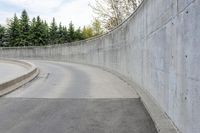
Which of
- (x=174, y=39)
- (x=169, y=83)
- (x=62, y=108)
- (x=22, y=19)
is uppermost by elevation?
(x=22, y=19)

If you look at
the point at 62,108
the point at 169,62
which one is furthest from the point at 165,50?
the point at 62,108

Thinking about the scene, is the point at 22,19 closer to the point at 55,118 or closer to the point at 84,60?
the point at 84,60

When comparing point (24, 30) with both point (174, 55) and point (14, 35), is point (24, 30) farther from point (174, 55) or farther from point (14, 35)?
point (174, 55)

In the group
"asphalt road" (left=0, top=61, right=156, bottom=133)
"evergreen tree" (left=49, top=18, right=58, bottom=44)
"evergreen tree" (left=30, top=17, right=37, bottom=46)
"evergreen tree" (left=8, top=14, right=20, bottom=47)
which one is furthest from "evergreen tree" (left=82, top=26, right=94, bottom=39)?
"asphalt road" (left=0, top=61, right=156, bottom=133)

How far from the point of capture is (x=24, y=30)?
70.0 meters

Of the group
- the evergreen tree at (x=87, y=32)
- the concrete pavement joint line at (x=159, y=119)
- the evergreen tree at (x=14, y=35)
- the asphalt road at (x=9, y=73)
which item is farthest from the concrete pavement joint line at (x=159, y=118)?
the evergreen tree at (x=87, y=32)

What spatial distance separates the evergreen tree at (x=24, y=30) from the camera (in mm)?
68938

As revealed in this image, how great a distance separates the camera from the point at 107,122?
7250 millimetres

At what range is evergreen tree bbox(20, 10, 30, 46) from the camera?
226 ft

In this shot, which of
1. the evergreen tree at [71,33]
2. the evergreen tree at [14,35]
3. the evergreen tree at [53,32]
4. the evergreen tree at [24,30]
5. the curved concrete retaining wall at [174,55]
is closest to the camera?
the curved concrete retaining wall at [174,55]

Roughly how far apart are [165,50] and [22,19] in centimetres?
6782

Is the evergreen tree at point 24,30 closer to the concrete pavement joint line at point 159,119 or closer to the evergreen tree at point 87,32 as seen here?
the evergreen tree at point 87,32

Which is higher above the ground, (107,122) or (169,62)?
(169,62)

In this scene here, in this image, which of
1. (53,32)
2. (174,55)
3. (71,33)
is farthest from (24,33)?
(174,55)
